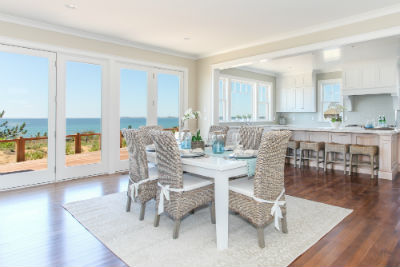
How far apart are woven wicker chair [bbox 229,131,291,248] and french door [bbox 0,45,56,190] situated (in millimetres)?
3573

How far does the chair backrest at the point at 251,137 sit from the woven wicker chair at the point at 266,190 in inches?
40.9

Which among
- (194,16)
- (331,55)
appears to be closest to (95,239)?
(194,16)

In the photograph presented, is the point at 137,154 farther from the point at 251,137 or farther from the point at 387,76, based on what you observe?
the point at 387,76

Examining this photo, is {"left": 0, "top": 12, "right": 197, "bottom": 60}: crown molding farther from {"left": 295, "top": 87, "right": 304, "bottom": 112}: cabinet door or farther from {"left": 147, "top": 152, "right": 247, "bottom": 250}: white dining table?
{"left": 295, "top": 87, "right": 304, "bottom": 112}: cabinet door

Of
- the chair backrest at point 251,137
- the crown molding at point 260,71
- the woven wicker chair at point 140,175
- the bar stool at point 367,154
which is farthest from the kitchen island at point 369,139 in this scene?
the woven wicker chair at point 140,175

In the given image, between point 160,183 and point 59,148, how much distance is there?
113 inches

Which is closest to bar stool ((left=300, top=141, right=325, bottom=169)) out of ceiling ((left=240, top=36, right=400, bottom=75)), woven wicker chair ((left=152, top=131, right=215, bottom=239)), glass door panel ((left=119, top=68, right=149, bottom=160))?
ceiling ((left=240, top=36, right=400, bottom=75))

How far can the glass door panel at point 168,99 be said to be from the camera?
600cm

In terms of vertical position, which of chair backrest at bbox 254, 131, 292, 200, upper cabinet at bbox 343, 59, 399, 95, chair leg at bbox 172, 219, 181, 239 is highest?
upper cabinet at bbox 343, 59, 399, 95

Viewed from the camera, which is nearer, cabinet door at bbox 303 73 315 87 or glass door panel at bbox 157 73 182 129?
glass door panel at bbox 157 73 182 129

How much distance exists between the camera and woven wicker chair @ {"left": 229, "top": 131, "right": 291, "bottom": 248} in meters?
2.21

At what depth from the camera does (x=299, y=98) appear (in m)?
8.62

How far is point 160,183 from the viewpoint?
2.58 metres

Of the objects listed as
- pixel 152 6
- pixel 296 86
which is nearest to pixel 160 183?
pixel 152 6
